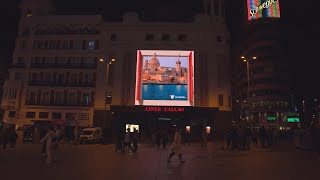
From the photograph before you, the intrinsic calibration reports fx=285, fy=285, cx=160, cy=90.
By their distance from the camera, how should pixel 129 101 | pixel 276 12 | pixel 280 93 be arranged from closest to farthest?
pixel 129 101
pixel 276 12
pixel 280 93

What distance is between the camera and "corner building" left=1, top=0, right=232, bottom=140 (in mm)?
44781

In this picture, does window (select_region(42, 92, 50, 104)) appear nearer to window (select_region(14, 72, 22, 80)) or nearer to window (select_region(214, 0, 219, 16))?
window (select_region(14, 72, 22, 80))

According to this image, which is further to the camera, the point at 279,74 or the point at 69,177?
the point at 279,74

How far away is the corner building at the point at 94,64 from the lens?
44781 mm

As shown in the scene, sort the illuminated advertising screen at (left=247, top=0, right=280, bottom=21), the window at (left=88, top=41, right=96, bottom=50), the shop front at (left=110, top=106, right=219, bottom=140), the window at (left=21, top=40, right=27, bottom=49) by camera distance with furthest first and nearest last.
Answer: the illuminated advertising screen at (left=247, top=0, right=280, bottom=21) < the window at (left=21, top=40, right=27, bottom=49) < the window at (left=88, top=41, right=96, bottom=50) < the shop front at (left=110, top=106, right=219, bottom=140)

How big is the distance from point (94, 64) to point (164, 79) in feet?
42.1

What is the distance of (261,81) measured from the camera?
79125 mm

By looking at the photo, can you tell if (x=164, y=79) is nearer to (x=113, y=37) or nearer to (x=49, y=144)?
(x=113, y=37)

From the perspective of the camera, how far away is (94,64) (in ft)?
154

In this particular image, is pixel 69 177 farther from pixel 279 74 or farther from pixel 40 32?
pixel 279 74

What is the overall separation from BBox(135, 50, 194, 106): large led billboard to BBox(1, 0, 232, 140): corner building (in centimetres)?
173

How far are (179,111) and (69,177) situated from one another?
3268cm

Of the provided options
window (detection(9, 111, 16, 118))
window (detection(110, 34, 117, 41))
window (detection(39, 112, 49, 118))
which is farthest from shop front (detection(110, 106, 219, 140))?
window (detection(9, 111, 16, 118))

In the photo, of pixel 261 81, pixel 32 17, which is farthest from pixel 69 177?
pixel 261 81
